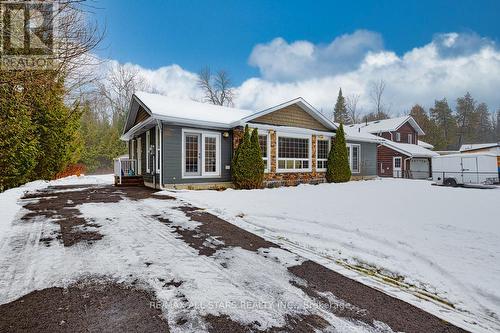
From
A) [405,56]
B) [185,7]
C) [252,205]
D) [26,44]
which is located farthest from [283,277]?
[405,56]

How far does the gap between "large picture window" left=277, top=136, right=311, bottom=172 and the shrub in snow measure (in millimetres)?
2029

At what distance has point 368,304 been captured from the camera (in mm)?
Result: 2309

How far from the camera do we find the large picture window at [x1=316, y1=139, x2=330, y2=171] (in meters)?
14.2

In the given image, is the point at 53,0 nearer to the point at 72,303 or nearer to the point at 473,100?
the point at 72,303

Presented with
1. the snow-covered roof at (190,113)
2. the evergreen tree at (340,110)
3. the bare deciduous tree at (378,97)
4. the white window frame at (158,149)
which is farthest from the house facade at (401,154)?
the white window frame at (158,149)

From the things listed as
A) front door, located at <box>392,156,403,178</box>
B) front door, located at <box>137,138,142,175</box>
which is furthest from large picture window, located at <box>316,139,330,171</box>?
front door, located at <box>392,156,403,178</box>

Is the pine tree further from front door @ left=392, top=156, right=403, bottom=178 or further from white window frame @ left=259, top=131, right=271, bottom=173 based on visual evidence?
white window frame @ left=259, top=131, right=271, bottom=173

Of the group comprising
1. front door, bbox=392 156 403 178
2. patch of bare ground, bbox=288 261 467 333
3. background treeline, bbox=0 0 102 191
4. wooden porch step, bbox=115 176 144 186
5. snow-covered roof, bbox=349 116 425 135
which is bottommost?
patch of bare ground, bbox=288 261 467 333

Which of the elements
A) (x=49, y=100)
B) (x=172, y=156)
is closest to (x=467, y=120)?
(x=172, y=156)

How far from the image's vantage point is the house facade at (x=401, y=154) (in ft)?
79.6

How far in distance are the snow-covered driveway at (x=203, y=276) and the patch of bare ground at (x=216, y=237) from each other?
17 millimetres

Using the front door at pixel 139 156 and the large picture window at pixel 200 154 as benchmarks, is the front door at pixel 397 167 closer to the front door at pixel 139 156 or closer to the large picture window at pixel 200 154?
the large picture window at pixel 200 154

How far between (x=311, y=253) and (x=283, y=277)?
99cm

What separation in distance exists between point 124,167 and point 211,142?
605 centimetres
